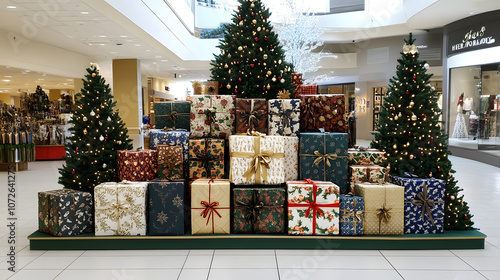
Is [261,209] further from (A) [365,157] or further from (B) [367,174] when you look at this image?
(A) [365,157]

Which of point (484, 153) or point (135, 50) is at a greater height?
point (135, 50)

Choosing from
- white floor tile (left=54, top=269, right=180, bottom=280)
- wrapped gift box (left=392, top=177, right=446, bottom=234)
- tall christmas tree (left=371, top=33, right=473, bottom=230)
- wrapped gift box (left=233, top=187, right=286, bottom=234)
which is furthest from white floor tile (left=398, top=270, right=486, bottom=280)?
white floor tile (left=54, top=269, right=180, bottom=280)

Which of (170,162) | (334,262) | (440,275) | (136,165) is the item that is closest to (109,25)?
(136,165)

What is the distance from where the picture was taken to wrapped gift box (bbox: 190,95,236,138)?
157 inches

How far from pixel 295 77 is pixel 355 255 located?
2406 mm

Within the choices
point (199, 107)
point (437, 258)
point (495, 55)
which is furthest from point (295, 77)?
point (495, 55)

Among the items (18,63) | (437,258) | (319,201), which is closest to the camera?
(437,258)

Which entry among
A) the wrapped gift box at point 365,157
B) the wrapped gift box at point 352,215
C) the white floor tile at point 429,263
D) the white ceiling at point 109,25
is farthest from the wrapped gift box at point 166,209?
the white ceiling at point 109,25

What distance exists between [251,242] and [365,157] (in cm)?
145

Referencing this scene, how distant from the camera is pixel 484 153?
413 inches

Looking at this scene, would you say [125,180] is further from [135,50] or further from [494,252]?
[135,50]

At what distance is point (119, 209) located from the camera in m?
3.44

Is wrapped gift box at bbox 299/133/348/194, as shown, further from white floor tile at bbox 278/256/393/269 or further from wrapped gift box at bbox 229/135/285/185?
white floor tile at bbox 278/256/393/269

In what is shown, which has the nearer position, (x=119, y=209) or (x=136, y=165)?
(x=119, y=209)
